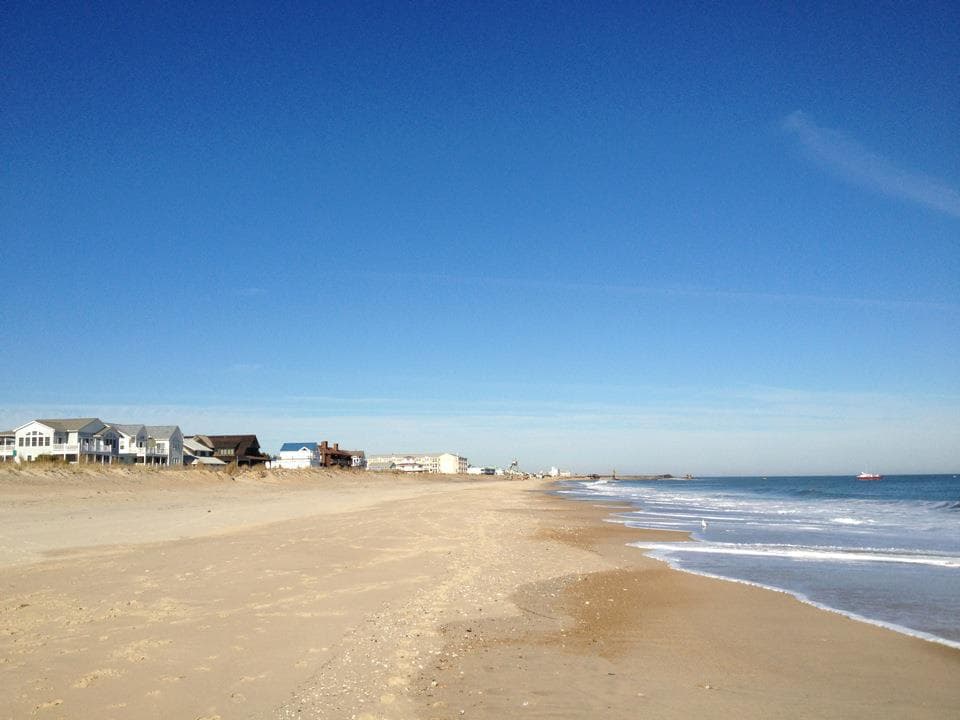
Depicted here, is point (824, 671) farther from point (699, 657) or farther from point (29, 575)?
point (29, 575)

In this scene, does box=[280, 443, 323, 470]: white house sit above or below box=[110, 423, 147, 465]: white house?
below

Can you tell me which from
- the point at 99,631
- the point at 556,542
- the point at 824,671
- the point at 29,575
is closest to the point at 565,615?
the point at 824,671

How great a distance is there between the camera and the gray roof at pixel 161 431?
79.8 meters

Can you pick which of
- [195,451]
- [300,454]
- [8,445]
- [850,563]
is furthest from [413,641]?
[300,454]

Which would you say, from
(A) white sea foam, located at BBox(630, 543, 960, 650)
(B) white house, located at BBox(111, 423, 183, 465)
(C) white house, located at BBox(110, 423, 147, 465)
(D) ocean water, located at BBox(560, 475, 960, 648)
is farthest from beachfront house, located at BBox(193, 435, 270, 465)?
(A) white sea foam, located at BBox(630, 543, 960, 650)

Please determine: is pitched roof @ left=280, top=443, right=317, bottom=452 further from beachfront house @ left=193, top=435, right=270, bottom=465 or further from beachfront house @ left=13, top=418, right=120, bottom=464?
beachfront house @ left=13, top=418, right=120, bottom=464

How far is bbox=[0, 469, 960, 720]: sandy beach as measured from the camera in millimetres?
6461

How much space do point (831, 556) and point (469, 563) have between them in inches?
425

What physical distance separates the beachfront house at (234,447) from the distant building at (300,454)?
22.3 ft

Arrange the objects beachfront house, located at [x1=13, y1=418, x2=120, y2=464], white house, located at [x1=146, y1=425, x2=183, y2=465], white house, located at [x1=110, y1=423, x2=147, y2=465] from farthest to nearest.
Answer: white house, located at [x1=146, y1=425, x2=183, y2=465] → white house, located at [x1=110, y1=423, x2=147, y2=465] → beachfront house, located at [x1=13, y1=418, x2=120, y2=464]

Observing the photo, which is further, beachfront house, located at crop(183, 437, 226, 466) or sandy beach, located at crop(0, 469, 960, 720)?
beachfront house, located at crop(183, 437, 226, 466)

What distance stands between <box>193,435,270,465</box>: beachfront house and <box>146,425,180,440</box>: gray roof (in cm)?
1938

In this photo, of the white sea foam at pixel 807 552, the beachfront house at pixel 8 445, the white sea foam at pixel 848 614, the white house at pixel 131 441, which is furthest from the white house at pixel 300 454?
the white sea foam at pixel 848 614

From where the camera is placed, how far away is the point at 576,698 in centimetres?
671
